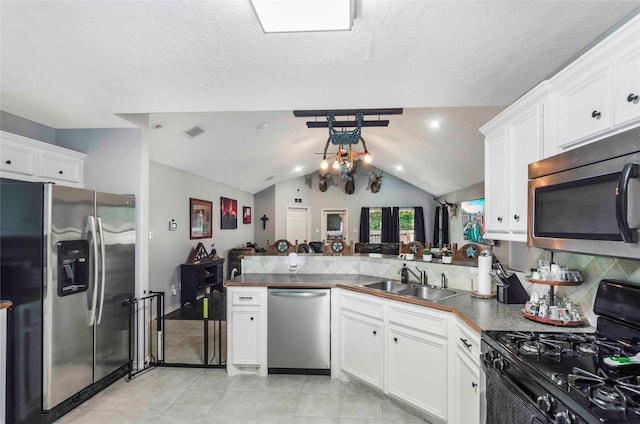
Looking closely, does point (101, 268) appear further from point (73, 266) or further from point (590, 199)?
point (590, 199)

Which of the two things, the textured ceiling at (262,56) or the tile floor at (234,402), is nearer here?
the textured ceiling at (262,56)

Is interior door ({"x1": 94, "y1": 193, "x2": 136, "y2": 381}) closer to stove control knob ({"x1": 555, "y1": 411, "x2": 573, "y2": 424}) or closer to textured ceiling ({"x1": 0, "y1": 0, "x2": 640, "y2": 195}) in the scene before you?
textured ceiling ({"x1": 0, "y1": 0, "x2": 640, "y2": 195})

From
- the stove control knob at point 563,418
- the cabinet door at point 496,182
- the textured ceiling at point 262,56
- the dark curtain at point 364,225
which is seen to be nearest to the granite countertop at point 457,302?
the cabinet door at point 496,182

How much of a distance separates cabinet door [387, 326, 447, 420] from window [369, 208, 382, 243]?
816 centimetres

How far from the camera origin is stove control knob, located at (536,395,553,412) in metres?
1.16

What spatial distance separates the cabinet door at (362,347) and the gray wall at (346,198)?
24.7 ft

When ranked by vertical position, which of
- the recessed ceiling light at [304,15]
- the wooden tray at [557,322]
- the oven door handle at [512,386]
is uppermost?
the recessed ceiling light at [304,15]

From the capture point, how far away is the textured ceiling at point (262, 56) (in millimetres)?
1565

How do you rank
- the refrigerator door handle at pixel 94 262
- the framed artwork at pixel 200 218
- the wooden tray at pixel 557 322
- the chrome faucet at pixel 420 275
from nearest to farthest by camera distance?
the wooden tray at pixel 557 322 < the refrigerator door handle at pixel 94 262 < the chrome faucet at pixel 420 275 < the framed artwork at pixel 200 218

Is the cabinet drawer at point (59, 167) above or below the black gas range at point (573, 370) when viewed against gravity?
above

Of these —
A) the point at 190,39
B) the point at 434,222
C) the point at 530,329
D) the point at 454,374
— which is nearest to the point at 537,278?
the point at 530,329

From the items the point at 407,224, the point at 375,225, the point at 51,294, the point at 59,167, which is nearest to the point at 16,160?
the point at 59,167

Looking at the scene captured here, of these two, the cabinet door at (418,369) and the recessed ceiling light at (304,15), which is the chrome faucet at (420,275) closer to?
the cabinet door at (418,369)

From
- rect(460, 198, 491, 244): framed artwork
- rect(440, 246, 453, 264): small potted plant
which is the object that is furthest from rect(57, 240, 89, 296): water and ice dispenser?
rect(460, 198, 491, 244): framed artwork
